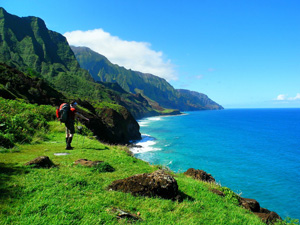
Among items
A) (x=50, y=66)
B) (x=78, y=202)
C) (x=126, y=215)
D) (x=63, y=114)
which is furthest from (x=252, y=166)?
(x=50, y=66)

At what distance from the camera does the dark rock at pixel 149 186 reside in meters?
5.84

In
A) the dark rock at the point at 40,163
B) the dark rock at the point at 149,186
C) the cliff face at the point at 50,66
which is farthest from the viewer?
the cliff face at the point at 50,66

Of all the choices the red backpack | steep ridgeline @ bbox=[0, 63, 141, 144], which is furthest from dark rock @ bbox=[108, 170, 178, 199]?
steep ridgeline @ bbox=[0, 63, 141, 144]

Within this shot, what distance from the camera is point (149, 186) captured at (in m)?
5.95

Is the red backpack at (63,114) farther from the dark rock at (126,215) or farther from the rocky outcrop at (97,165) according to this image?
the dark rock at (126,215)

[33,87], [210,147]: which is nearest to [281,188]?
[210,147]

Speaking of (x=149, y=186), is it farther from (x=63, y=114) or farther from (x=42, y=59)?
(x=42, y=59)

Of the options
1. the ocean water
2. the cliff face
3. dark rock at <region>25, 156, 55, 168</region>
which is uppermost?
the cliff face

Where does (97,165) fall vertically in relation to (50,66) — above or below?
below

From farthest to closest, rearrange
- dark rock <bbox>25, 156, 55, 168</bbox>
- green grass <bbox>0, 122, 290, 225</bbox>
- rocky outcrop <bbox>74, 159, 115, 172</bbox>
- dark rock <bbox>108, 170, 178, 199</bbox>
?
1. rocky outcrop <bbox>74, 159, 115, 172</bbox>
2. dark rock <bbox>25, 156, 55, 168</bbox>
3. dark rock <bbox>108, 170, 178, 199</bbox>
4. green grass <bbox>0, 122, 290, 225</bbox>

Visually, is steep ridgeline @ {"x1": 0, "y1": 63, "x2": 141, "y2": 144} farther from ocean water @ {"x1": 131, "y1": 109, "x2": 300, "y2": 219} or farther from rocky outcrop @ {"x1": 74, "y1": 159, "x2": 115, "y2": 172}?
rocky outcrop @ {"x1": 74, "y1": 159, "x2": 115, "y2": 172}

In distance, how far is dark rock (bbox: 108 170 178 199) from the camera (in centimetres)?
584

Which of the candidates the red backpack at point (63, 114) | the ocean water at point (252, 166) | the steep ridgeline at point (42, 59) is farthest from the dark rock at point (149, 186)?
the steep ridgeline at point (42, 59)

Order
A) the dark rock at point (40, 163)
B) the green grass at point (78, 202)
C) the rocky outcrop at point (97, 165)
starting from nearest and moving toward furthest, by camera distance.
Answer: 1. the green grass at point (78, 202)
2. the dark rock at point (40, 163)
3. the rocky outcrop at point (97, 165)
